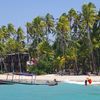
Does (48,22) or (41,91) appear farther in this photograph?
(48,22)

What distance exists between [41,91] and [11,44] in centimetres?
4493

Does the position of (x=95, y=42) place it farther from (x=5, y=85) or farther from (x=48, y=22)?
(x=5, y=85)

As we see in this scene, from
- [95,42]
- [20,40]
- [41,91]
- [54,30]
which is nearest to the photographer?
[41,91]

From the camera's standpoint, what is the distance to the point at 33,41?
315 feet

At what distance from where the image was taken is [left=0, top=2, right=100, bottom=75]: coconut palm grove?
83750 millimetres

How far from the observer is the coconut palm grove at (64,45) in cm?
8375

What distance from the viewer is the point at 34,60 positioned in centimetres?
9356

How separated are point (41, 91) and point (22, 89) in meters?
4.05

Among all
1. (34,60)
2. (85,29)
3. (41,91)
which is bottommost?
(41,91)

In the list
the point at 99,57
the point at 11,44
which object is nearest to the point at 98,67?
the point at 99,57

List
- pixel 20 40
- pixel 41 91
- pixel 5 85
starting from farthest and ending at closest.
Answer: pixel 20 40, pixel 5 85, pixel 41 91

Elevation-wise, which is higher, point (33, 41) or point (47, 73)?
point (33, 41)

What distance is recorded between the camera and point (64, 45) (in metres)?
89.3

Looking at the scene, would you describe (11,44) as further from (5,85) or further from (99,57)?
(5,85)
